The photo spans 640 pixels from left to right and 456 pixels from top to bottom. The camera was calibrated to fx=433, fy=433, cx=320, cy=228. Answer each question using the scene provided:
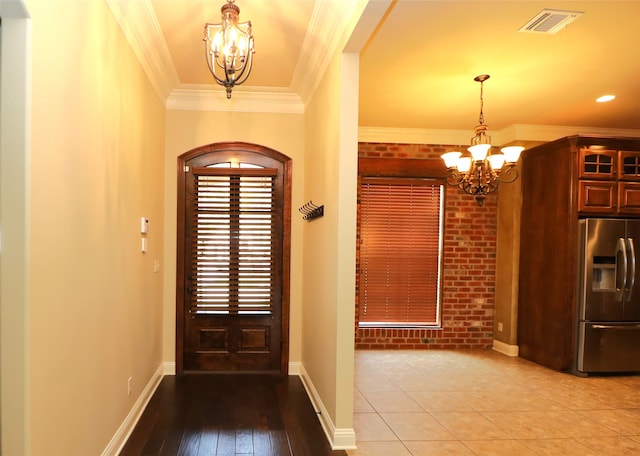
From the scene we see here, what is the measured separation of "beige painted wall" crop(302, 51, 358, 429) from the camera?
2.86 m

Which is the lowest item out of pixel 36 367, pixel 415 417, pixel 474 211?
pixel 415 417

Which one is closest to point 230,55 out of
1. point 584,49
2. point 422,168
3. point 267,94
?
point 267,94

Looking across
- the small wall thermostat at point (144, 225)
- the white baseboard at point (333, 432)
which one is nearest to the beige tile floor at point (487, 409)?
the white baseboard at point (333, 432)

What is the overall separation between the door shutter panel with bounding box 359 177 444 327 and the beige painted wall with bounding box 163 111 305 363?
1.29 m

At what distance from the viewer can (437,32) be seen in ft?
10.1

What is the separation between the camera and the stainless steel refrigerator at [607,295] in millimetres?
4570

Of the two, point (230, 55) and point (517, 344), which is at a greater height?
point (230, 55)

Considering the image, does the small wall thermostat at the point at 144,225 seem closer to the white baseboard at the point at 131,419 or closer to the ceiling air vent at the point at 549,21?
the white baseboard at the point at 131,419

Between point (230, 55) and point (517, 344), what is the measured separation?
494cm

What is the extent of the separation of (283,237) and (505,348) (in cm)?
322

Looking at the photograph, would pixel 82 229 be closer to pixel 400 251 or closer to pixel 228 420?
pixel 228 420

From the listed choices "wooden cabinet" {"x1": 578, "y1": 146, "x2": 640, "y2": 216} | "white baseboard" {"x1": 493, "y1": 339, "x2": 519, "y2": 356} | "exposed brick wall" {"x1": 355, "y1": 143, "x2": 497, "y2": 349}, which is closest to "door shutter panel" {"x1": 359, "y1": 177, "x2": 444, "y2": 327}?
"exposed brick wall" {"x1": 355, "y1": 143, "x2": 497, "y2": 349}

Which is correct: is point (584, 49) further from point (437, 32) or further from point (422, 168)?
point (422, 168)

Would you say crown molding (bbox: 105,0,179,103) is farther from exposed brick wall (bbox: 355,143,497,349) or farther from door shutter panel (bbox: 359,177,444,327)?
door shutter panel (bbox: 359,177,444,327)
